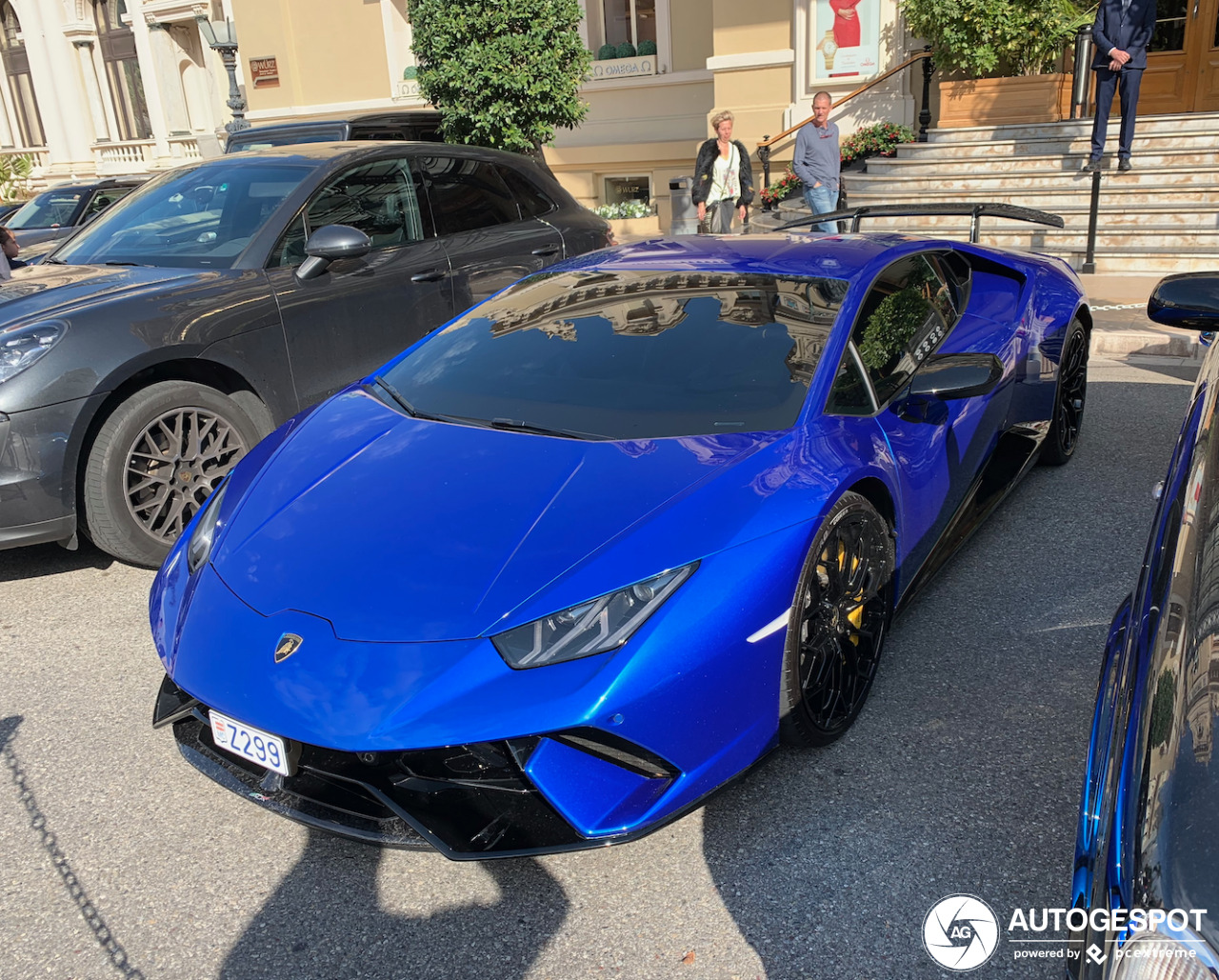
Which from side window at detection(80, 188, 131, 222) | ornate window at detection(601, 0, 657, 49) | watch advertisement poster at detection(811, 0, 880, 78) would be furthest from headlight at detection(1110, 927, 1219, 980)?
ornate window at detection(601, 0, 657, 49)

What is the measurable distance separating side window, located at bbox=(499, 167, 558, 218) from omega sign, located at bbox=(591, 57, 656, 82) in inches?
445

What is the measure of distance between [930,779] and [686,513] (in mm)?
990

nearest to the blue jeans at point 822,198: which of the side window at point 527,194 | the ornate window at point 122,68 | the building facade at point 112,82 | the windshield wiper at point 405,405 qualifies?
the side window at point 527,194

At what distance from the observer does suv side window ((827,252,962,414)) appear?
3.08 m

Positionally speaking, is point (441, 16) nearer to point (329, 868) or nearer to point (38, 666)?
point (38, 666)

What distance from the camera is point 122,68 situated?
28828mm

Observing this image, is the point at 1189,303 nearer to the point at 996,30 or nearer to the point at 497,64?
the point at 996,30

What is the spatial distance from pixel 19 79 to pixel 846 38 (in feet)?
95.7

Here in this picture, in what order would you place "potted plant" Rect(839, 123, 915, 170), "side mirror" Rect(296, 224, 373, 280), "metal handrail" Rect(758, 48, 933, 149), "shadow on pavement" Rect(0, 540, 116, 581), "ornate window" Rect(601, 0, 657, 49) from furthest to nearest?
"ornate window" Rect(601, 0, 657, 49)
"potted plant" Rect(839, 123, 915, 170)
"metal handrail" Rect(758, 48, 933, 149)
"side mirror" Rect(296, 224, 373, 280)
"shadow on pavement" Rect(0, 540, 116, 581)

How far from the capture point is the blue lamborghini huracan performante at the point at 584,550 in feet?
7.12

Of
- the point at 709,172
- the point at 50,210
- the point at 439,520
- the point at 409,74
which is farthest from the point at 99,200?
the point at 439,520

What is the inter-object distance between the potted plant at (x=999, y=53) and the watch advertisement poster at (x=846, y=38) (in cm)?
84

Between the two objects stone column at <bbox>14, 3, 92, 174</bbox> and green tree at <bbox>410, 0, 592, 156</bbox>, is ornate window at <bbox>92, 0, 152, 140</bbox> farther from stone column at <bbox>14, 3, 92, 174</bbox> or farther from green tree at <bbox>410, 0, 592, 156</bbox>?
green tree at <bbox>410, 0, 592, 156</bbox>

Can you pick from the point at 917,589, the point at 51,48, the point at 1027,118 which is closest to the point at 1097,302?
the point at 1027,118
